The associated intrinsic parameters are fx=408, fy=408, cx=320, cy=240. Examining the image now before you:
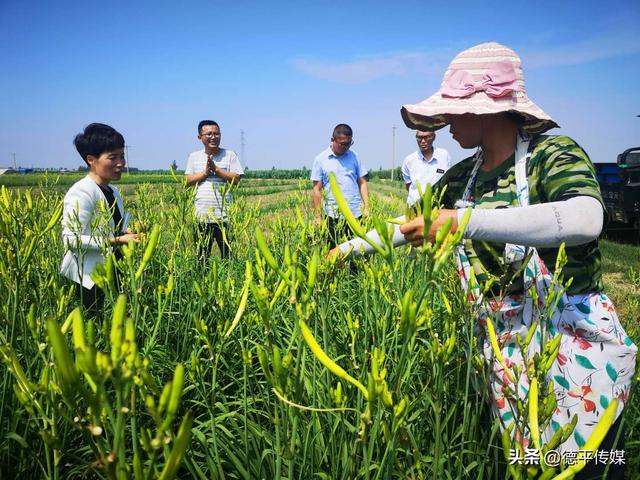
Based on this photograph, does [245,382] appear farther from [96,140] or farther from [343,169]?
[343,169]

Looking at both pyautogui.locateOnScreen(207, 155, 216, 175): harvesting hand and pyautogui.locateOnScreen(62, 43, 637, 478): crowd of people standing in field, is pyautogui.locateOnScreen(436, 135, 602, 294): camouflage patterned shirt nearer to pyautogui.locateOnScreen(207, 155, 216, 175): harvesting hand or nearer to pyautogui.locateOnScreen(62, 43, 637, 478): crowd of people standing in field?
pyautogui.locateOnScreen(62, 43, 637, 478): crowd of people standing in field

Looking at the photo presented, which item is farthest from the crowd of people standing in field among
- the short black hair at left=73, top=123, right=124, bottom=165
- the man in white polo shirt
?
the man in white polo shirt

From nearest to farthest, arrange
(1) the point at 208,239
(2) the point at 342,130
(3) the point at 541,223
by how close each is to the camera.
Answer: (3) the point at 541,223 → (1) the point at 208,239 → (2) the point at 342,130

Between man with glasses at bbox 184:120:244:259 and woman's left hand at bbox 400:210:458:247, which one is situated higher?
man with glasses at bbox 184:120:244:259

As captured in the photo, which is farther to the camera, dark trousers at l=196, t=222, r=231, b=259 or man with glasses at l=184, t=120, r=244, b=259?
man with glasses at l=184, t=120, r=244, b=259

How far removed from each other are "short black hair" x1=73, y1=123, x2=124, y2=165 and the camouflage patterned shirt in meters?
2.51

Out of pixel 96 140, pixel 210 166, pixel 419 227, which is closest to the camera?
pixel 419 227

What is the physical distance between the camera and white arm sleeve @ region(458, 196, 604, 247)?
113cm

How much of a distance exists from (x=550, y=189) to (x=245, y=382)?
110cm

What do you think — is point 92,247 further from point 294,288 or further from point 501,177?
point 501,177

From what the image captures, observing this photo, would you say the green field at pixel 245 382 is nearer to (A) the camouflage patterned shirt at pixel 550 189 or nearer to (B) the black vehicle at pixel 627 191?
(A) the camouflage patterned shirt at pixel 550 189

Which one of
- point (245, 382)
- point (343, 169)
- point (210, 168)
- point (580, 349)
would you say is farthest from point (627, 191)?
point (245, 382)

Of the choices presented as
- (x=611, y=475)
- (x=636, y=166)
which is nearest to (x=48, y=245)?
(x=611, y=475)

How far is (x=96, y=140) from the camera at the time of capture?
9.49ft
